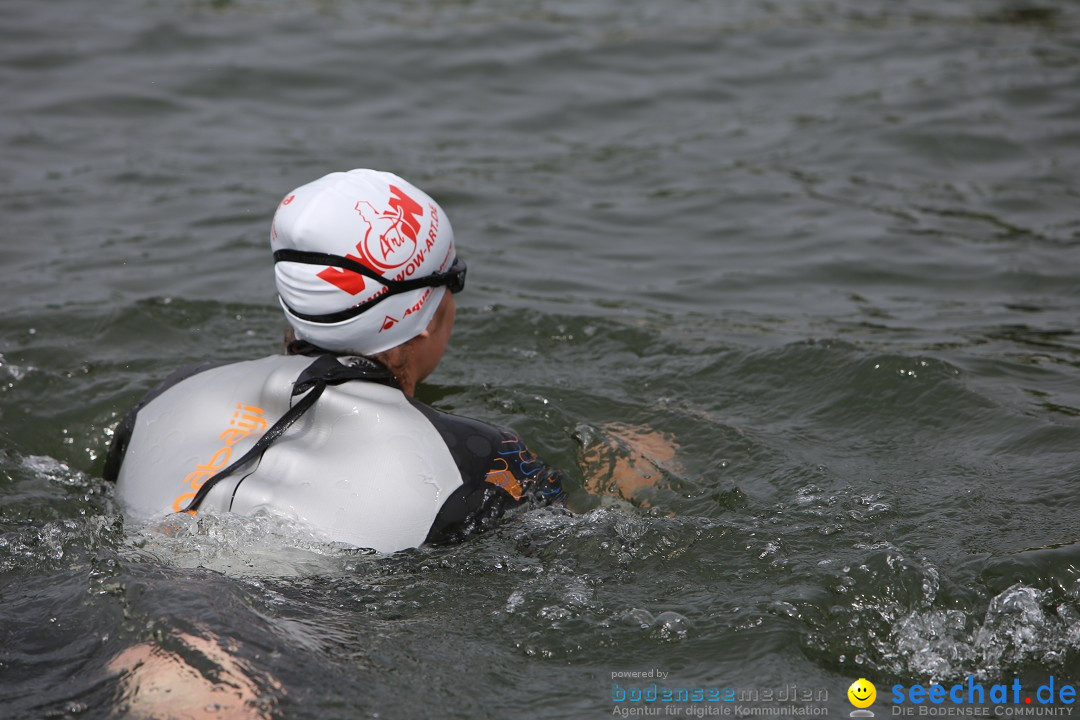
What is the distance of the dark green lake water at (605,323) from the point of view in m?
3.67

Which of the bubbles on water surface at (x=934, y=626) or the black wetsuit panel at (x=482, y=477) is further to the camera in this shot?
the black wetsuit panel at (x=482, y=477)

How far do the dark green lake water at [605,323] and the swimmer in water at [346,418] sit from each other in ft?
0.42

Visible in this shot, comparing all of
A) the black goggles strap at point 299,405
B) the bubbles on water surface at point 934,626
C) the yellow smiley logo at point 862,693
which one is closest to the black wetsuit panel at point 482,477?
the black goggles strap at point 299,405

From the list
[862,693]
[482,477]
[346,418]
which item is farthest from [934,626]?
[346,418]

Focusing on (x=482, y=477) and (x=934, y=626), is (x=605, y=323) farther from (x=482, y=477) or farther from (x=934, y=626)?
(x=934, y=626)

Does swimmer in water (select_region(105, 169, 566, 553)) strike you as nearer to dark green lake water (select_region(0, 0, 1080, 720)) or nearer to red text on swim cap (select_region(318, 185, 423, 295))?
red text on swim cap (select_region(318, 185, 423, 295))

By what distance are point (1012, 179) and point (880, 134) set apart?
45.4 inches

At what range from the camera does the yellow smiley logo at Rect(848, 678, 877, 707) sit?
3486 millimetres

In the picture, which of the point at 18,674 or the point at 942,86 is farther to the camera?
the point at 942,86

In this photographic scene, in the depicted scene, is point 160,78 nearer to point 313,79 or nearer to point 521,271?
point 313,79

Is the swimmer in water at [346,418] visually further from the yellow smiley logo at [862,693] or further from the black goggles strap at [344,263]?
the yellow smiley logo at [862,693]

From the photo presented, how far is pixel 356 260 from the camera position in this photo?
4.08m

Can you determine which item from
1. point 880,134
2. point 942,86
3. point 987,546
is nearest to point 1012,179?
point 880,134

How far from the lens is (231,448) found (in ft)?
13.2
